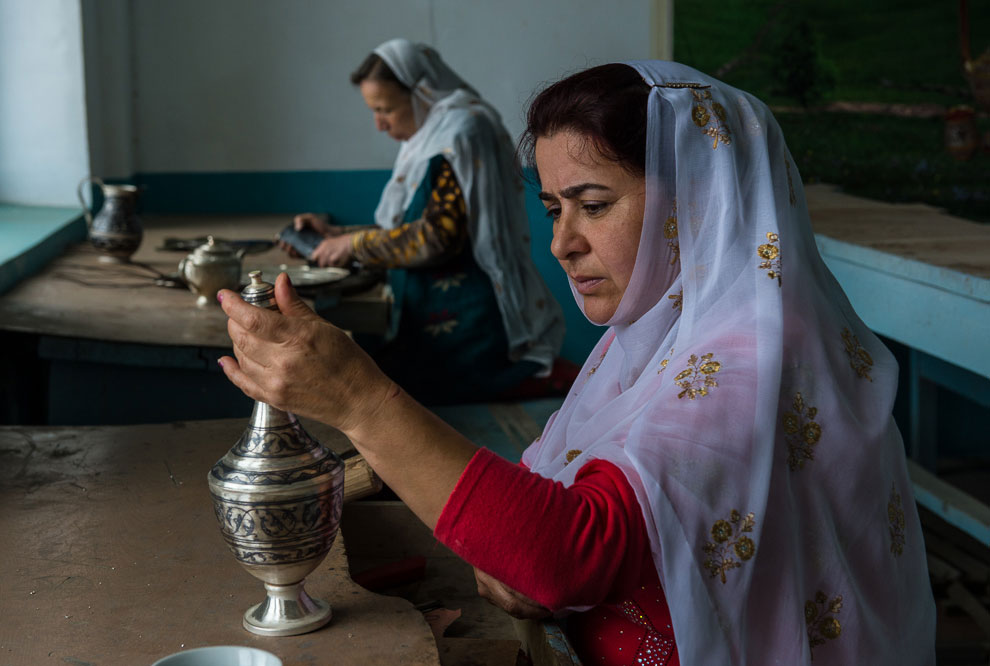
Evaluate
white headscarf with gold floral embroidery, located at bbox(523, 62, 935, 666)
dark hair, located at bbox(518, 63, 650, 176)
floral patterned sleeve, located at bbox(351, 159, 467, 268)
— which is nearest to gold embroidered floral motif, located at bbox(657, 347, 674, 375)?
white headscarf with gold floral embroidery, located at bbox(523, 62, 935, 666)

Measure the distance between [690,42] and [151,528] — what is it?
3.91 meters

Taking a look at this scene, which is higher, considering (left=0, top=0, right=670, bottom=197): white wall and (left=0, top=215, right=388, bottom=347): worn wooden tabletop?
(left=0, top=0, right=670, bottom=197): white wall

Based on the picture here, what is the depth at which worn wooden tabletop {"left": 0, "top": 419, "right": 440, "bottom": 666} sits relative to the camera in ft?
3.31

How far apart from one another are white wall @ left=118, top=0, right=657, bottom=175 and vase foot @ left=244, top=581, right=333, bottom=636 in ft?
11.6

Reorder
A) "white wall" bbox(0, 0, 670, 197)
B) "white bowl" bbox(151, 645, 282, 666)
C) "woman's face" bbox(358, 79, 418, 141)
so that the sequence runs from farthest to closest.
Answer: "white wall" bbox(0, 0, 670, 197)
"woman's face" bbox(358, 79, 418, 141)
"white bowl" bbox(151, 645, 282, 666)

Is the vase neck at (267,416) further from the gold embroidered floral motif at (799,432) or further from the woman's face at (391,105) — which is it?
the woman's face at (391,105)

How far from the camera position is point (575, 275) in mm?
1266

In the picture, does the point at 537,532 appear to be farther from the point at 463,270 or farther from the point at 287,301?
the point at 463,270

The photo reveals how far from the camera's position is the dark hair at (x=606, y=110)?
1163 millimetres

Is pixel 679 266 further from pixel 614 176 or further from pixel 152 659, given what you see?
pixel 152 659

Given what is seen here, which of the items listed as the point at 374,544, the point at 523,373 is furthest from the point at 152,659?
the point at 523,373

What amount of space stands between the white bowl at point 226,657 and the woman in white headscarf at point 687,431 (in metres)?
0.20

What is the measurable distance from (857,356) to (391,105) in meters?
2.32

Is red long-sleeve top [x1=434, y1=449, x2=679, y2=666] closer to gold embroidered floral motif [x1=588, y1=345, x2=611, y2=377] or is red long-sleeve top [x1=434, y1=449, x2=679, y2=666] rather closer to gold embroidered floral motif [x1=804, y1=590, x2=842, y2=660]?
gold embroidered floral motif [x1=804, y1=590, x2=842, y2=660]
